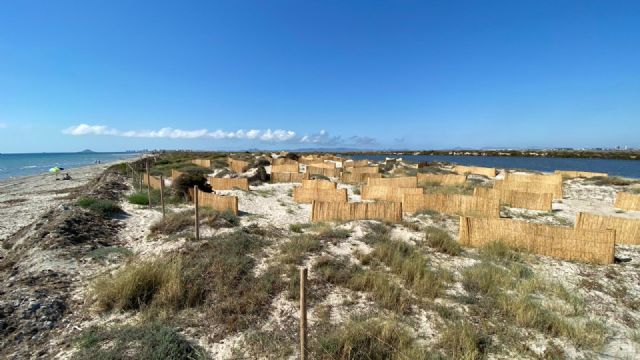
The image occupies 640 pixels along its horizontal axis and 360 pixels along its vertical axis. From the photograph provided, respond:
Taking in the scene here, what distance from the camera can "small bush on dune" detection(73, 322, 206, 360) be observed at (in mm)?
4051

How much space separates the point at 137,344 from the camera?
14.0ft

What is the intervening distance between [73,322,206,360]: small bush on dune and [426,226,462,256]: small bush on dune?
7109 millimetres

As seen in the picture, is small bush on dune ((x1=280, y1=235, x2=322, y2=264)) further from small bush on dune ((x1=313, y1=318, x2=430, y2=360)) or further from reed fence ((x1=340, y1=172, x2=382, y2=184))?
reed fence ((x1=340, y1=172, x2=382, y2=184))

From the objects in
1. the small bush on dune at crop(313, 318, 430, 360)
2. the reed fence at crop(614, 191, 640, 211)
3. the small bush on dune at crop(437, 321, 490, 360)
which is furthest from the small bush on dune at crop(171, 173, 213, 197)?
the reed fence at crop(614, 191, 640, 211)

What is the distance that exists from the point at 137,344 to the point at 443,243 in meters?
8.00

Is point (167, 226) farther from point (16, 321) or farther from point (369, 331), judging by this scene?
point (369, 331)

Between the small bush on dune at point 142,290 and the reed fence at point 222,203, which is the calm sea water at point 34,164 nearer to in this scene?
the reed fence at point 222,203

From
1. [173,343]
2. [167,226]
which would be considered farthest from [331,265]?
[167,226]

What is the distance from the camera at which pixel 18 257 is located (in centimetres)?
802

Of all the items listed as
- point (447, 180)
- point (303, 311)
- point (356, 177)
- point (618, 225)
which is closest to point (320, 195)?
point (356, 177)

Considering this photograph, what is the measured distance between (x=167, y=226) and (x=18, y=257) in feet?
11.8

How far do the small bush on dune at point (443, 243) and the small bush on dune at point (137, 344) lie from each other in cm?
711

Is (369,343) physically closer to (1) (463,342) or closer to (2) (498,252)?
(1) (463,342)

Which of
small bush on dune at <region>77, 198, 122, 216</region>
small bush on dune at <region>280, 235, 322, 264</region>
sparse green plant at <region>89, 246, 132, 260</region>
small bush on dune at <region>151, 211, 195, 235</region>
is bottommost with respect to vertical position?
sparse green plant at <region>89, 246, 132, 260</region>
